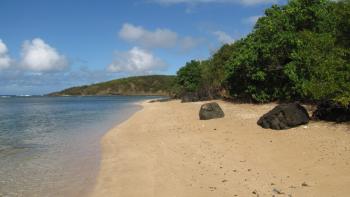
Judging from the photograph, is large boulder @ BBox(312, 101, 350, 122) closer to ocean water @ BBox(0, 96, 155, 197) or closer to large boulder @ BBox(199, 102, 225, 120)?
large boulder @ BBox(199, 102, 225, 120)

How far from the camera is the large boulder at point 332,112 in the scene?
1605 centimetres

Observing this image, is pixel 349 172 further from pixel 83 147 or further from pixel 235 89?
pixel 235 89

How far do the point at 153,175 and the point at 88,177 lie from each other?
1897 mm

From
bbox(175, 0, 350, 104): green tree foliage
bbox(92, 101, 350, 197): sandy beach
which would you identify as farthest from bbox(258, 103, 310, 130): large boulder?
bbox(175, 0, 350, 104): green tree foliage

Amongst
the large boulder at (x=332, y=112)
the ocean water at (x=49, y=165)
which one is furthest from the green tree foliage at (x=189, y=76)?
the large boulder at (x=332, y=112)

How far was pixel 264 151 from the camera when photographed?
41.4ft

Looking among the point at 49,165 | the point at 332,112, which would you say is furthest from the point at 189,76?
the point at 49,165

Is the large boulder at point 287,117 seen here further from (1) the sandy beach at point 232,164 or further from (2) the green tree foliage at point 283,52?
(2) the green tree foliage at point 283,52

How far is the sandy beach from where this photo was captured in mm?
8930

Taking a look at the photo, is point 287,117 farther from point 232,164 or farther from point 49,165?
point 49,165

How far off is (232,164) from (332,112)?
24.4 ft

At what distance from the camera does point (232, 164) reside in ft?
37.0

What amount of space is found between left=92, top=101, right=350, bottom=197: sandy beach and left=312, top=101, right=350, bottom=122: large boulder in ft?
2.35

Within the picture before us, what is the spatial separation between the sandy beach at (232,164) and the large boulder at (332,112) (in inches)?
28.1
